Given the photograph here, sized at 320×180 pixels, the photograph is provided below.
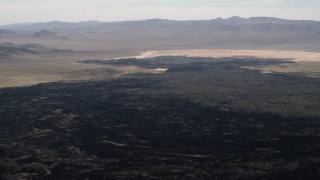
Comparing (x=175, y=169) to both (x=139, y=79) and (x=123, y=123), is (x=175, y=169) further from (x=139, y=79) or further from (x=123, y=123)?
(x=139, y=79)

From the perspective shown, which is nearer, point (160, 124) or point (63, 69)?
point (160, 124)

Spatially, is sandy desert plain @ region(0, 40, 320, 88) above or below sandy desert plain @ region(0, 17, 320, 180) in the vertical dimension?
above

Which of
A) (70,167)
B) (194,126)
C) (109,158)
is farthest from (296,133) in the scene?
(70,167)

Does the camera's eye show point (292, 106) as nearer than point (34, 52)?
Yes

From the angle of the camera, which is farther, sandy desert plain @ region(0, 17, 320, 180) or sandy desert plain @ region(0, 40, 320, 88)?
sandy desert plain @ region(0, 40, 320, 88)

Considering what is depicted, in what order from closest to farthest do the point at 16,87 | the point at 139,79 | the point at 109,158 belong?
1. the point at 109,158
2. the point at 16,87
3. the point at 139,79

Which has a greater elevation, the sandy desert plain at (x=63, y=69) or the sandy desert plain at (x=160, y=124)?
the sandy desert plain at (x=63, y=69)

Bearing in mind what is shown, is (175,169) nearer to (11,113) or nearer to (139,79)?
(11,113)

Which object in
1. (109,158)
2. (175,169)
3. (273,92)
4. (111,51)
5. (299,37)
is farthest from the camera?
(299,37)

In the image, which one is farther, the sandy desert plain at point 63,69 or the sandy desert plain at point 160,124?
the sandy desert plain at point 63,69

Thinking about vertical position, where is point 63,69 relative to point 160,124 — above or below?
above
